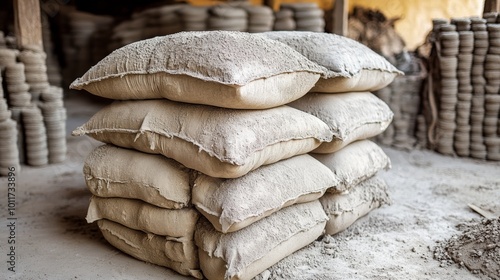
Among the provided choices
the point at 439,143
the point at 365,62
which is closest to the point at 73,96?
the point at 439,143

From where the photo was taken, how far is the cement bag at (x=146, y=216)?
8.02ft

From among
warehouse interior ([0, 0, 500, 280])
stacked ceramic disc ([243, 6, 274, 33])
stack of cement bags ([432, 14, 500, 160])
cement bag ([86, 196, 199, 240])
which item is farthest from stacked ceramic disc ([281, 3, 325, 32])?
cement bag ([86, 196, 199, 240])

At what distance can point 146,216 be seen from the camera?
8.32ft

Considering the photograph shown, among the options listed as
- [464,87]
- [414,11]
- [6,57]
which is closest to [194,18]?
[6,57]

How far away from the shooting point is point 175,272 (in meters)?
2.56

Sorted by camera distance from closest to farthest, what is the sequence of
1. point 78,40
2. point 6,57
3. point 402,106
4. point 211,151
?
point 211,151
point 6,57
point 402,106
point 78,40

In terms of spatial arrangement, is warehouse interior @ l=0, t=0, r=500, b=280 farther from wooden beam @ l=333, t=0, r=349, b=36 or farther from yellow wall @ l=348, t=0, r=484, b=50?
yellow wall @ l=348, t=0, r=484, b=50

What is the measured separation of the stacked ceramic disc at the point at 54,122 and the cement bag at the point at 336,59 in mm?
2974

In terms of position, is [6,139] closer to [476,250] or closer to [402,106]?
[476,250]

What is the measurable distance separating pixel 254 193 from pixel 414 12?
1084 cm

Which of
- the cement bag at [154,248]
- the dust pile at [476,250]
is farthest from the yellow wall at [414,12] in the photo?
the cement bag at [154,248]

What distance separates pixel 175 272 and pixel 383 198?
180 cm

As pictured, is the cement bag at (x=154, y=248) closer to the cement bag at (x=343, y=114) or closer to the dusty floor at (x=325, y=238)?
the dusty floor at (x=325, y=238)

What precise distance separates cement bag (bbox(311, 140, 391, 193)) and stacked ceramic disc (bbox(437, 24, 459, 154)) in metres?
2.76
